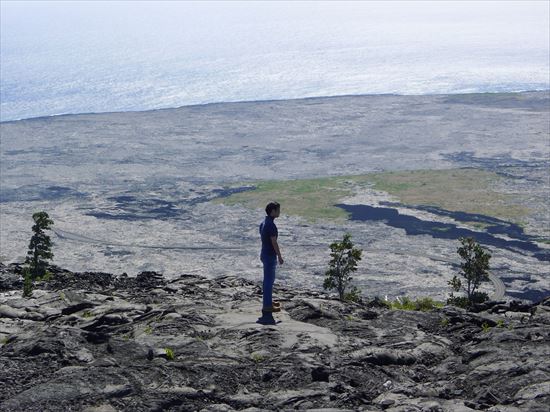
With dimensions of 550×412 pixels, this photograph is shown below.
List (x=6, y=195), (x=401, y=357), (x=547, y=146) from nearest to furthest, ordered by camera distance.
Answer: (x=401, y=357)
(x=6, y=195)
(x=547, y=146)

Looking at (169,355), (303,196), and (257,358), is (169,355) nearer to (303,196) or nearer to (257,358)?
(257,358)

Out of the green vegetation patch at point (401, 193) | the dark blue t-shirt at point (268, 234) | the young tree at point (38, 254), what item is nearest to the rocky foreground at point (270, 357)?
the dark blue t-shirt at point (268, 234)

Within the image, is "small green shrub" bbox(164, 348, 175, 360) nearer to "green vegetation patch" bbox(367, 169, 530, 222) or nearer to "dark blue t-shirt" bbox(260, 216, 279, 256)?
"dark blue t-shirt" bbox(260, 216, 279, 256)

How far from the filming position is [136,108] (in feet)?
446

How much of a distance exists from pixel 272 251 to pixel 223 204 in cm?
6059

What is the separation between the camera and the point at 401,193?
79625 millimetres

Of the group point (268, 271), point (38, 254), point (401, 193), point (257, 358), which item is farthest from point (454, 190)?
point (257, 358)

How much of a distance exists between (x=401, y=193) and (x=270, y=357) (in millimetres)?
65117

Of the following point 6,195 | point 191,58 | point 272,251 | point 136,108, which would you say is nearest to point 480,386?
point 272,251

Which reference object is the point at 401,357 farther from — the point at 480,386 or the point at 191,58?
the point at 191,58

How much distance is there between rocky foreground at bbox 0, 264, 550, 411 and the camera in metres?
13.5

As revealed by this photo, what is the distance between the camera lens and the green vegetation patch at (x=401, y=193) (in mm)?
74188

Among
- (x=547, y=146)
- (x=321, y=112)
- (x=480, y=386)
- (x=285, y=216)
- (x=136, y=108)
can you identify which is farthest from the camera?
(x=136, y=108)

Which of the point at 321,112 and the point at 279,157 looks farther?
the point at 321,112
